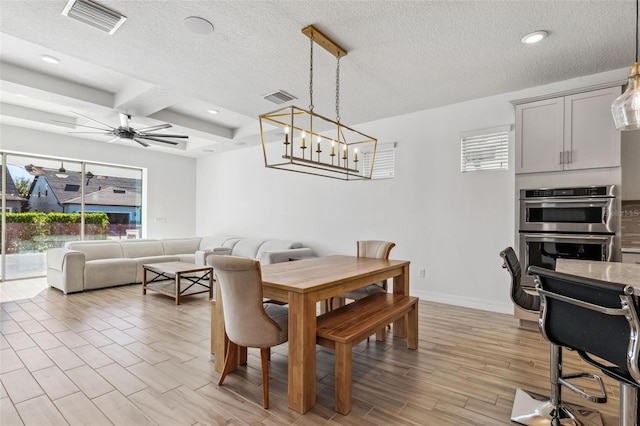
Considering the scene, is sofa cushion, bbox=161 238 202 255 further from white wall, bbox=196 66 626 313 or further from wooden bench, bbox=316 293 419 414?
wooden bench, bbox=316 293 419 414

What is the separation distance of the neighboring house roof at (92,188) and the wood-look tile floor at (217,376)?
143 inches

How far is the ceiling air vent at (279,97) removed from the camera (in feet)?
13.3

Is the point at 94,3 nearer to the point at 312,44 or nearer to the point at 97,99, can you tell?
the point at 312,44

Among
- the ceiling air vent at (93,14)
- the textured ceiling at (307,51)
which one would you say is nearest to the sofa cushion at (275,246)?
the textured ceiling at (307,51)

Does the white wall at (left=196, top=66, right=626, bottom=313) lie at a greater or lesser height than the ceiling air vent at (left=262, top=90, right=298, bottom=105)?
lesser

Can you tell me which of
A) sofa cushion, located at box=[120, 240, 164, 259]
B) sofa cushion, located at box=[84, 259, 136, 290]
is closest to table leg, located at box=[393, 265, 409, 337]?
sofa cushion, located at box=[84, 259, 136, 290]

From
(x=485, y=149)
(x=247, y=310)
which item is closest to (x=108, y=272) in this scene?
(x=247, y=310)

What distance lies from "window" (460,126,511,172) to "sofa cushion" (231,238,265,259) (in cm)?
402

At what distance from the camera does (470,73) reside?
3.46 metres

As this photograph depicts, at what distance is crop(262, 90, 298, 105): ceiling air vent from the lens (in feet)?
13.3

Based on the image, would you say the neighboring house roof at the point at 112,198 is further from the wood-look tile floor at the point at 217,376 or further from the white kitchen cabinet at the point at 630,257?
the white kitchen cabinet at the point at 630,257

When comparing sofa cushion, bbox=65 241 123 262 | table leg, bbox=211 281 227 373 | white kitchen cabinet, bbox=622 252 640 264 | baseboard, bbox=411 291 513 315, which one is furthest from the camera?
sofa cushion, bbox=65 241 123 262

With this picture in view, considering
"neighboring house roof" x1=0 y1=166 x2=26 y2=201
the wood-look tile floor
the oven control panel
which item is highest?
"neighboring house roof" x1=0 y1=166 x2=26 y2=201


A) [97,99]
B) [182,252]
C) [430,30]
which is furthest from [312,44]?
[182,252]
